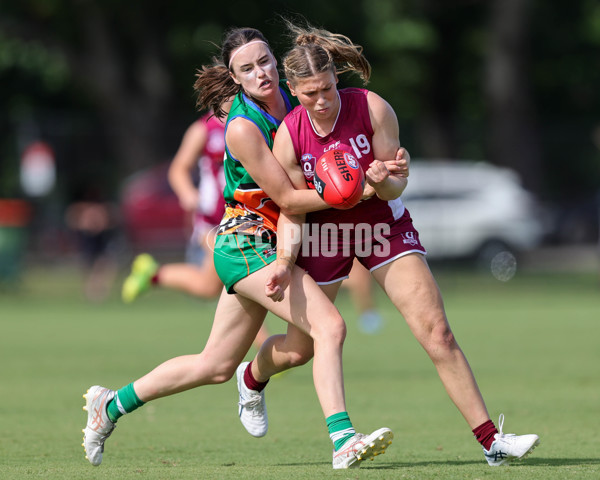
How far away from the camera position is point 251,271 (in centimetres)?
576

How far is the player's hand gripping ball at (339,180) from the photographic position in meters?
5.37

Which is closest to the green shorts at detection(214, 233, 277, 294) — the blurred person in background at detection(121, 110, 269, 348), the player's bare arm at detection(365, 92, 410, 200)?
the player's bare arm at detection(365, 92, 410, 200)

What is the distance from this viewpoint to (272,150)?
5.71m

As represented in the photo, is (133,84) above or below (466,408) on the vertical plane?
above

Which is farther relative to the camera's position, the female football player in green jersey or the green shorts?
the green shorts

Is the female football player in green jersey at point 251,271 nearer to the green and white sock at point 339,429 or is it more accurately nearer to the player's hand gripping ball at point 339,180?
the green and white sock at point 339,429

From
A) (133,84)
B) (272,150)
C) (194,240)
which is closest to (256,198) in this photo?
(272,150)

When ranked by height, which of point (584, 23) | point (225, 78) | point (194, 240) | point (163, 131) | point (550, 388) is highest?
point (584, 23)

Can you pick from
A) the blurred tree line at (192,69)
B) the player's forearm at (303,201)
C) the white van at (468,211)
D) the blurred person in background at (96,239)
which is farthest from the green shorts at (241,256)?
the white van at (468,211)

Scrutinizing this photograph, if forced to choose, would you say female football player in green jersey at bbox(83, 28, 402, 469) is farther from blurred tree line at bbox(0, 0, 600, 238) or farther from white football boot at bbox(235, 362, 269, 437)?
blurred tree line at bbox(0, 0, 600, 238)

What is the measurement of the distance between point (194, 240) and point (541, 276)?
15117 mm

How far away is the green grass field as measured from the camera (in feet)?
19.0

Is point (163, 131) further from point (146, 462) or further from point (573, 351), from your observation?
point (146, 462)

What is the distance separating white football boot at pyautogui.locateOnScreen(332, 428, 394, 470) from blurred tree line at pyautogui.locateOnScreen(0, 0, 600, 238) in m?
16.9
